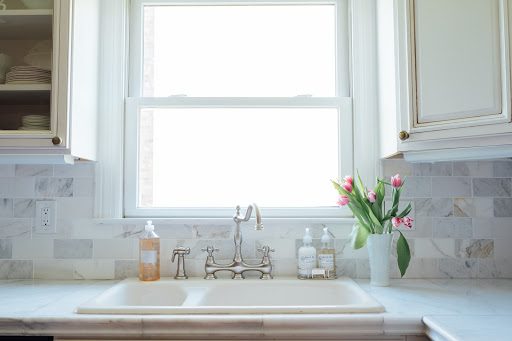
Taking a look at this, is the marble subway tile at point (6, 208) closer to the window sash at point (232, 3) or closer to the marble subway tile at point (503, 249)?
the window sash at point (232, 3)

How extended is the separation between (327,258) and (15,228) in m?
1.26

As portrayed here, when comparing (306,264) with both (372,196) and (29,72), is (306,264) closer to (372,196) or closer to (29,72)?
(372,196)

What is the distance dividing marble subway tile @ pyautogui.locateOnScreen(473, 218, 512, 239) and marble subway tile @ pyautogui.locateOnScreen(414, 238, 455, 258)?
112 mm

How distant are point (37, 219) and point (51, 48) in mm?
701

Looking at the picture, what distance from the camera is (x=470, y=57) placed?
4.66 feet

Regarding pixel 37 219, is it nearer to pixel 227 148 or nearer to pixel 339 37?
pixel 227 148

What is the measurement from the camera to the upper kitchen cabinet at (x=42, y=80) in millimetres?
1564

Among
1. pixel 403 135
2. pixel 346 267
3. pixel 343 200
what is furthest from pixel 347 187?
pixel 346 267

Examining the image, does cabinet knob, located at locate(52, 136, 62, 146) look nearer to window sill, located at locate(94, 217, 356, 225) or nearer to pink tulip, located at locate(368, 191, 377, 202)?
window sill, located at locate(94, 217, 356, 225)

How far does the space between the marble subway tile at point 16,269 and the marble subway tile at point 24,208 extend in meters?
0.18

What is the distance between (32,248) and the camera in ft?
6.09

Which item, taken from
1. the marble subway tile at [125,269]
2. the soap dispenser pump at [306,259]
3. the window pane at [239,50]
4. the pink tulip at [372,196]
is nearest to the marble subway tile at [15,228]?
the marble subway tile at [125,269]

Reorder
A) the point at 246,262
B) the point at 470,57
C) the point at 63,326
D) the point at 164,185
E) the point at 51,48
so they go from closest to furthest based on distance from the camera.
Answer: the point at 63,326 → the point at 470,57 → the point at 51,48 → the point at 246,262 → the point at 164,185

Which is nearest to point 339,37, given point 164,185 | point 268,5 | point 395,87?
point 268,5
